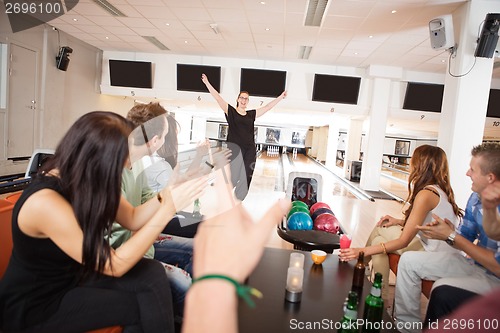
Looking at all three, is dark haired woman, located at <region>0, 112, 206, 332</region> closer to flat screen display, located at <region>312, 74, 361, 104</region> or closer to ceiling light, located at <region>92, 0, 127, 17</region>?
ceiling light, located at <region>92, 0, 127, 17</region>

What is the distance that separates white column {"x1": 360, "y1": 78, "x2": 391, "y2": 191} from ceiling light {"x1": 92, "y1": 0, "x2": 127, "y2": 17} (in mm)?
5295

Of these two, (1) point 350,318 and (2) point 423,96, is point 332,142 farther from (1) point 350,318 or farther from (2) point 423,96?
(1) point 350,318

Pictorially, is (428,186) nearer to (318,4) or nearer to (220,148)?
(220,148)

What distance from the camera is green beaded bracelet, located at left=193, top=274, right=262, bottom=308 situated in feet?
0.75

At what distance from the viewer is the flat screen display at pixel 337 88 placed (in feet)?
24.6

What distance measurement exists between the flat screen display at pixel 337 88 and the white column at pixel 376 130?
0.43 meters

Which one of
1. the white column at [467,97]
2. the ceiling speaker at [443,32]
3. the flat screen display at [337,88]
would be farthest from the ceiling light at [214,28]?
the white column at [467,97]

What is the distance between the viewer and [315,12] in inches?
188

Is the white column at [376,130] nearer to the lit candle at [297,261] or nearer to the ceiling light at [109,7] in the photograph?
the ceiling light at [109,7]

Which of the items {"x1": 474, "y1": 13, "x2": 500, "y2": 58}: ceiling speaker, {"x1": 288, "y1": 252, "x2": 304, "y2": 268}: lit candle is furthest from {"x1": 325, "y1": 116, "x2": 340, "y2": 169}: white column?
{"x1": 288, "y1": 252, "x2": 304, "y2": 268}: lit candle

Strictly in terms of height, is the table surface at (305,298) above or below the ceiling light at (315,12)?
below

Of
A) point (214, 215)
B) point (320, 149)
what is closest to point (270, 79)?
point (214, 215)

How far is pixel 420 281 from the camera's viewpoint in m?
1.90

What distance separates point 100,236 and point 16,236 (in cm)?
26
